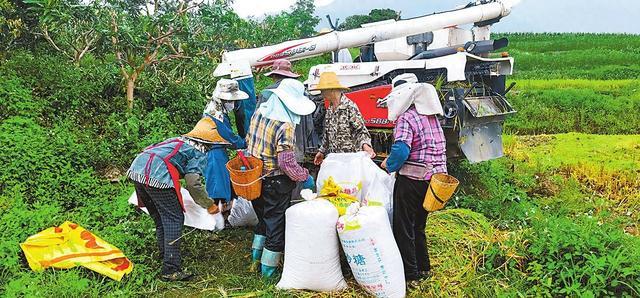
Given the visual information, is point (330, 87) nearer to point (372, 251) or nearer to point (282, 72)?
point (282, 72)

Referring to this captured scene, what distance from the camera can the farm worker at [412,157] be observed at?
407cm

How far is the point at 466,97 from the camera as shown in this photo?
6051 millimetres

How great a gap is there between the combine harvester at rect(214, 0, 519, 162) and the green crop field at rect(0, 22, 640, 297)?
2.65 ft

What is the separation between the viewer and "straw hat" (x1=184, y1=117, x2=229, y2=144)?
445 centimetres

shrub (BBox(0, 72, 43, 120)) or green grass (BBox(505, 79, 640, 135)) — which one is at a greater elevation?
shrub (BBox(0, 72, 43, 120))

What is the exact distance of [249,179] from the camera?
4121 millimetres

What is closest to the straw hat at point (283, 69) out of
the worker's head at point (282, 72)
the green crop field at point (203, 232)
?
the worker's head at point (282, 72)

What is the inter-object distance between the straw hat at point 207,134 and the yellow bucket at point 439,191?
163 cm

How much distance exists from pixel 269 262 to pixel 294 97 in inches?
48.7

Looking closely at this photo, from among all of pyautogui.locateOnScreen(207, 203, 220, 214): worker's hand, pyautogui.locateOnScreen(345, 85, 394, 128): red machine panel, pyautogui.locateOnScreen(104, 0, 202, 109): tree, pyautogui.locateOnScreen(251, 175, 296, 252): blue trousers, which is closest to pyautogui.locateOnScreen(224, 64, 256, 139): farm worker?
pyautogui.locateOnScreen(207, 203, 220, 214): worker's hand

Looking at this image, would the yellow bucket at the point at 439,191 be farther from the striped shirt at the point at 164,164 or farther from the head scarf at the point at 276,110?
the striped shirt at the point at 164,164

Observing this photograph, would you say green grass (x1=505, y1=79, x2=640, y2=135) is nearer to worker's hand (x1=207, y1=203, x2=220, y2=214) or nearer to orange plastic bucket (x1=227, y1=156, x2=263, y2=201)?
worker's hand (x1=207, y1=203, x2=220, y2=214)

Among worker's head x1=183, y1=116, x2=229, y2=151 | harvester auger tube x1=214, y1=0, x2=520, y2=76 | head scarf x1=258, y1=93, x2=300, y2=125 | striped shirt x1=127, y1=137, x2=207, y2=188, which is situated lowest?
striped shirt x1=127, y1=137, x2=207, y2=188

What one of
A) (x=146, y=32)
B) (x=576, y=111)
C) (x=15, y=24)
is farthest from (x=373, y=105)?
(x=576, y=111)
